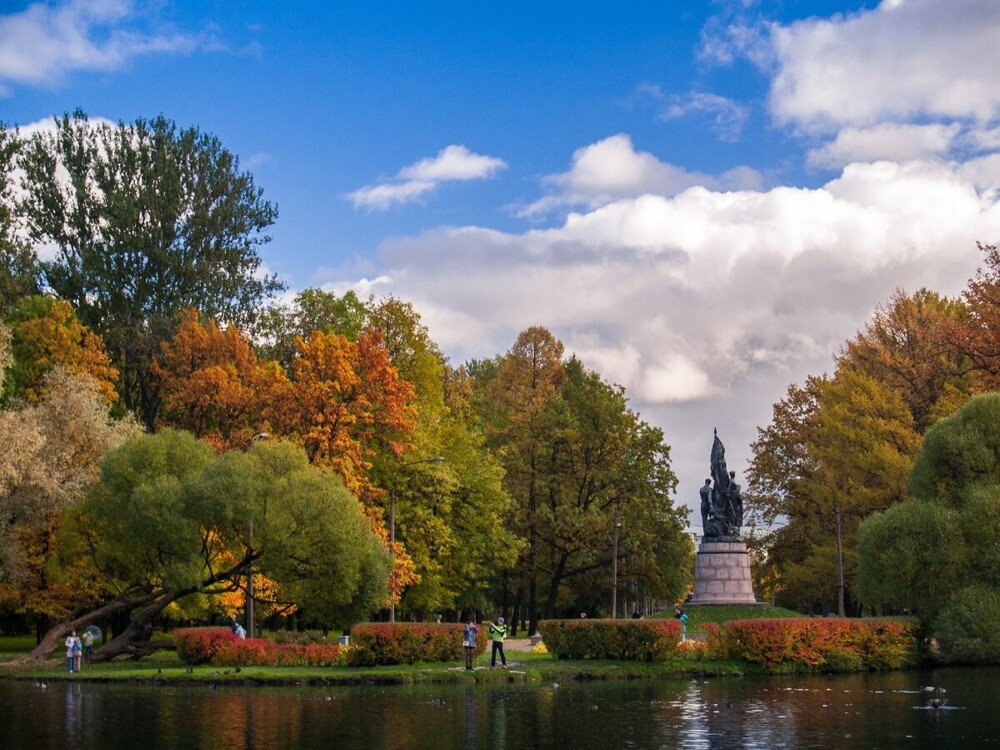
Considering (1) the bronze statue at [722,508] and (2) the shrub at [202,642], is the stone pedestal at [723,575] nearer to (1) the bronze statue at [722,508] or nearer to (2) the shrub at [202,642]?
(1) the bronze statue at [722,508]

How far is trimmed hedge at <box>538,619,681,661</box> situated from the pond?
4136mm

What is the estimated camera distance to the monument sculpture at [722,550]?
63406mm

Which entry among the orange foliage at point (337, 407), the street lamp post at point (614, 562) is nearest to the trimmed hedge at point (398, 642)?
the orange foliage at point (337, 407)

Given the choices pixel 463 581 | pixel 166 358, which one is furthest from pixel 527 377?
pixel 166 358

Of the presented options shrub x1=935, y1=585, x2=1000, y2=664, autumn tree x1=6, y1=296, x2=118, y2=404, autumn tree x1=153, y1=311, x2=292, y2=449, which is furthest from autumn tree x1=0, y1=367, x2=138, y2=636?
shrub x1=935, y1=585, x2=1000, y2=664

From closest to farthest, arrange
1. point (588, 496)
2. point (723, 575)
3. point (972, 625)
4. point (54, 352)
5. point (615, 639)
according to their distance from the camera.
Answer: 1. point (972, 625)
2. point (615, 639)
3. point (54, 352)
4. point (723, 575)
5. point (588, 496)

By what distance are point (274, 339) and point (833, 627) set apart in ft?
125

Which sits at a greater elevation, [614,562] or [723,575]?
[614,562]

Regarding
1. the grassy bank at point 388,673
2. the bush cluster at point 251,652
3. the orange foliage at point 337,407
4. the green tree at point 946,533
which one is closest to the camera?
the grassy bank at point 388,673

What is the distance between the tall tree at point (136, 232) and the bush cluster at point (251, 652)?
71.7ft

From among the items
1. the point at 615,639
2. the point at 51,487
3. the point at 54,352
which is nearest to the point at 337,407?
the point at 51,487

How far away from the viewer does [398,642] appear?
132 ft

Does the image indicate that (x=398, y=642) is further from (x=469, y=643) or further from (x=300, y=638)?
(x=300, y=638)

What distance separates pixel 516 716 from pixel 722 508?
4149 centimetres
